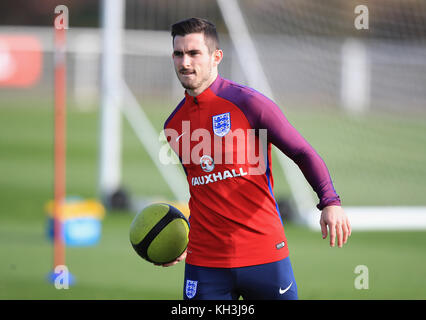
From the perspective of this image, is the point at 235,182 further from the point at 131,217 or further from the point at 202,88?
the point at 131,217

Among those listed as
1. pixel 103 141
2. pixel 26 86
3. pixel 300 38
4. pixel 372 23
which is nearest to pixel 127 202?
pixel 103 141

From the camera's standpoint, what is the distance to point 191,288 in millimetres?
4262

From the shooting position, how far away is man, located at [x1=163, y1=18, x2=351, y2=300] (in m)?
4.18

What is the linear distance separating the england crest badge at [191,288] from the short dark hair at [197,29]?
136 centimetres

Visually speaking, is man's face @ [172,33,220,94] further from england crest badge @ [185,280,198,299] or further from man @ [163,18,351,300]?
england crest badge @ [185,280,198,299]

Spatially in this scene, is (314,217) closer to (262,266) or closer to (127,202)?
(127,202)

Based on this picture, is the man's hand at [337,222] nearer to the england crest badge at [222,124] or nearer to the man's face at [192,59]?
the england crest badge at [222,124]

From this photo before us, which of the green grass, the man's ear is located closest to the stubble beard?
the man's ear

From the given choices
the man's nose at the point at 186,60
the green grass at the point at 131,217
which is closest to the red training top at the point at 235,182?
the man's nose at the point at 186,60

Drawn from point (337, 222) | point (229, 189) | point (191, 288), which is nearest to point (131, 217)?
point (191, 288)

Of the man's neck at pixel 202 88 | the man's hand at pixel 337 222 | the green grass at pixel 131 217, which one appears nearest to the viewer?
the man's hand at pixel 337 222

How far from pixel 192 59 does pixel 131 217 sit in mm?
7517

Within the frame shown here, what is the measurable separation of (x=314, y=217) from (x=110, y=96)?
3.83m

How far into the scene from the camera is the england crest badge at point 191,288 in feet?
13.9
